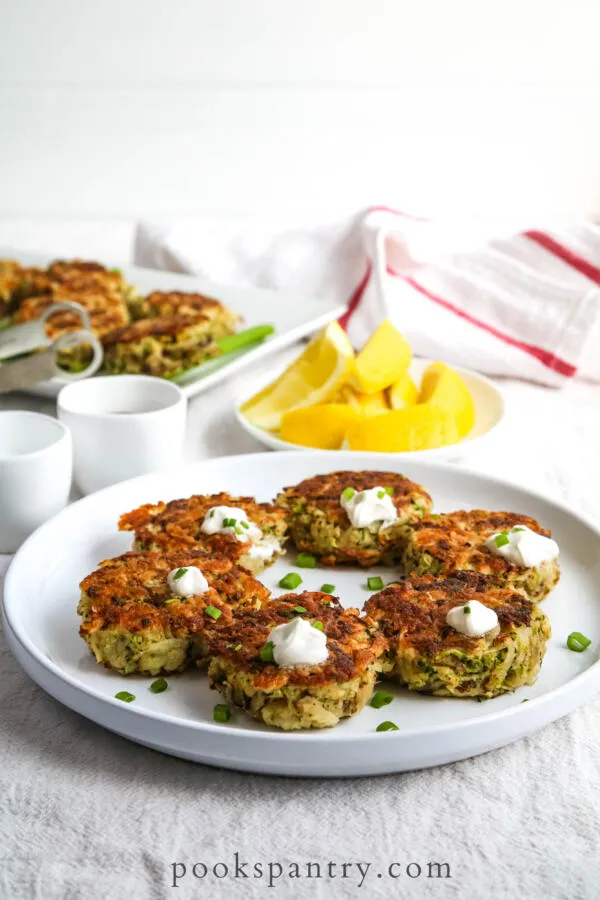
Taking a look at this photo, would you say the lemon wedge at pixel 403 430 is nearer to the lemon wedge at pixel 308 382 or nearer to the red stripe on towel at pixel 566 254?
the lemon wedge at pixel 308 382

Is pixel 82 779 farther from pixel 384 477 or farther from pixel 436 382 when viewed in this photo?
pixel 436 382

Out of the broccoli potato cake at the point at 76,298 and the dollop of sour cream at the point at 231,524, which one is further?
the broccoli potato cake at the point at 76,298

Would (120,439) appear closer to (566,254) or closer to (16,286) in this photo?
(16,286)

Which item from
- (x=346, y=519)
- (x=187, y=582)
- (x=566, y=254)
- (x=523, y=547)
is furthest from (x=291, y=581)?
Answer: (x=566, y=254)

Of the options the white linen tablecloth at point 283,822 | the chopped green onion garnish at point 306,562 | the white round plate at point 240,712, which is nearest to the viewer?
the white linen tablecloth at point 283,822

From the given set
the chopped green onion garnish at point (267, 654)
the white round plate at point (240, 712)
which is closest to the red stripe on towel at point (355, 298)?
the white round plate at point (240, 712)

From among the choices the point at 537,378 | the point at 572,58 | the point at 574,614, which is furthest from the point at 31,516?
the point at 572,58
